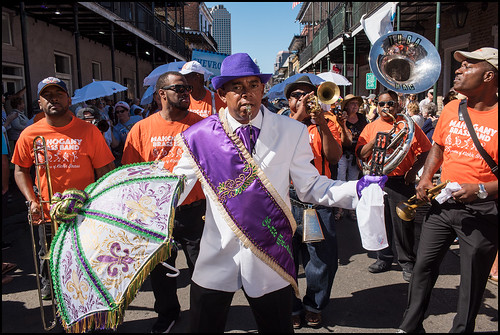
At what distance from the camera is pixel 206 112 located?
4852 mm

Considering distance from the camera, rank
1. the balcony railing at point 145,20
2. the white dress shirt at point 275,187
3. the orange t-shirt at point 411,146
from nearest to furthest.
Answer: the white dress shirt at point 275,187 < the orange t-shirt at point 411,146 < the balcony railing at point 145,20

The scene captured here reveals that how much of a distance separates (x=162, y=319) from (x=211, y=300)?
4.34ft

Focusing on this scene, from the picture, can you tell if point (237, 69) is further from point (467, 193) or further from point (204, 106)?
point (204, 106)

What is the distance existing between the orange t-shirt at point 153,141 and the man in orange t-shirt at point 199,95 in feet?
4.58

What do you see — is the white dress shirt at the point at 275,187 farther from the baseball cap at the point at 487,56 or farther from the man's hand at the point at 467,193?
the baseball cap at the point at 487,56

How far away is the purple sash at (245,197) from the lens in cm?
224

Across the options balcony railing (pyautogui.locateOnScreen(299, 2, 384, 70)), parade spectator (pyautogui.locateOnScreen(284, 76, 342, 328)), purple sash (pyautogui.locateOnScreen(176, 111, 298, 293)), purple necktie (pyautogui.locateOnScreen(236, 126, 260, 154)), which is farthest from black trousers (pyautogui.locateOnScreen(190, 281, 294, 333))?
balcony railing (pyautogui.locateOnScreen(299, 2, 384, 70))

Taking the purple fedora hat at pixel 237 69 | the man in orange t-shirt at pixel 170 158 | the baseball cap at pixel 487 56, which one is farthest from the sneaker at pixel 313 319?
the baseball cap at pixel 487 56

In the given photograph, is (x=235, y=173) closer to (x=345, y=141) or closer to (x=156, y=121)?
(x=156, y=121)

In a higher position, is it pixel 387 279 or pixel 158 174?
pixel 158 174

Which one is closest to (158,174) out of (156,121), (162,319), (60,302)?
(60,302)

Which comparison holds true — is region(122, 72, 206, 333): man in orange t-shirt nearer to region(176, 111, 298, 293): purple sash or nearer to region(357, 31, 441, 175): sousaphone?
region(176, 111, 298, 293): purple sash

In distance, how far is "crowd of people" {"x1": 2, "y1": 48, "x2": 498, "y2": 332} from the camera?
2.26 metres

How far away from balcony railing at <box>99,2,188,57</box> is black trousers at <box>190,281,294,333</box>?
12469 mm
